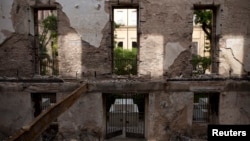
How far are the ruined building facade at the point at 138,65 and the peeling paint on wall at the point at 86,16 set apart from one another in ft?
0.09

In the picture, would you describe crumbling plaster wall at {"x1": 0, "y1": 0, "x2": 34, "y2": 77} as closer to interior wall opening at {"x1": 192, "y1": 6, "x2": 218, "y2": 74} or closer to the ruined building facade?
the ruined building facade

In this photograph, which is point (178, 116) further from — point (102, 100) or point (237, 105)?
point (102, 100)

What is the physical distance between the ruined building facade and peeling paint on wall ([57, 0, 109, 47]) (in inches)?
1.1

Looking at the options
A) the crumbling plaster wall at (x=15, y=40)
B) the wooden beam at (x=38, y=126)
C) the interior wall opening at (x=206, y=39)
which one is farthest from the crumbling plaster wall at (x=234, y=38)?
the crumbling plaster wall at (x=15, y=40)

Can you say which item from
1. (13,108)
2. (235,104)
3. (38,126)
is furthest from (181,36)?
(38,126)

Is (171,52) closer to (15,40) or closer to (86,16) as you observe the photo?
(86,16)

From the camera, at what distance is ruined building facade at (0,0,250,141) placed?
7801 mm

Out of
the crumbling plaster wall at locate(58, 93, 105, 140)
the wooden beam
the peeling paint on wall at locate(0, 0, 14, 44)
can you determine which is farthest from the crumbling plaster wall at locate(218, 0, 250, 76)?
the peeling paint on wall at locate(0, 0, 14, 44)

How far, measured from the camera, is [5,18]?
25.8 feet

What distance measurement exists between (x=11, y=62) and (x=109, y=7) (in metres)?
3.24

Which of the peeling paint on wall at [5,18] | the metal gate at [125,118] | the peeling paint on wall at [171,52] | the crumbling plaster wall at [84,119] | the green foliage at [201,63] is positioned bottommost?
the metal gate at [125,118]

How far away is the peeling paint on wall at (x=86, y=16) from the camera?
25.5 ft

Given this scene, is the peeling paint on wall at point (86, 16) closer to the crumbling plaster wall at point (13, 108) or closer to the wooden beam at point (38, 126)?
the crumbling plaster wall at point (13, 108)

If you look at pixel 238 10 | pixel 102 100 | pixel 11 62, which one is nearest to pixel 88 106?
pixel 102 100
